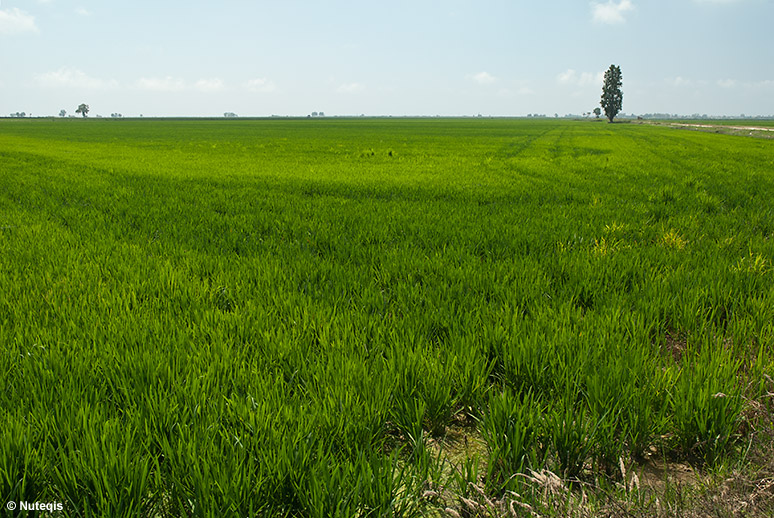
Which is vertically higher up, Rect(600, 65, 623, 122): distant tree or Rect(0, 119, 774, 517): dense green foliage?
Rect(600, 65, 623, 122): distant tree

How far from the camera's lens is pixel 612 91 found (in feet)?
325

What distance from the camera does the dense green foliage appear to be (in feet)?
5.18

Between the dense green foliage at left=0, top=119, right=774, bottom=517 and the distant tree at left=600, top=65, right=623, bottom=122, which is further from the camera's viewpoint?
the distant tree at left=600, top=65, right=623, bottom=122

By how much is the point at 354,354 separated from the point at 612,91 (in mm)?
116983

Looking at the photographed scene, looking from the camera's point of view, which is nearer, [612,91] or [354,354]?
[354,354]

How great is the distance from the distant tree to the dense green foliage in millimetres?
110454

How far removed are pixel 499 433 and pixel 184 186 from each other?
390 inches

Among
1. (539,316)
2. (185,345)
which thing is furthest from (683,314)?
(185,345)

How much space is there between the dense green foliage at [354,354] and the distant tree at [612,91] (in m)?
110

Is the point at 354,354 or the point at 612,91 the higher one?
the point at 612,91

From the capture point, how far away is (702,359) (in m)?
2.35

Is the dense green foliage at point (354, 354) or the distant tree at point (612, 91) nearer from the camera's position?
the dense green foliage at point (354, 354)

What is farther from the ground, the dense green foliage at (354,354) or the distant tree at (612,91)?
the distant tree at (612,91)

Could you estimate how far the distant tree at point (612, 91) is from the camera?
98.4 meters
